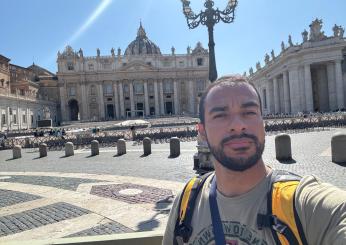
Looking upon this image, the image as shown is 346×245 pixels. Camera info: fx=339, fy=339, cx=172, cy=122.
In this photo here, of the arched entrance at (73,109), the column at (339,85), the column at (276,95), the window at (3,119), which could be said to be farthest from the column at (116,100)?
the column at (339,85)

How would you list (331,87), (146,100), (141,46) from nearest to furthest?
(331,87), (146,100), (141,46)

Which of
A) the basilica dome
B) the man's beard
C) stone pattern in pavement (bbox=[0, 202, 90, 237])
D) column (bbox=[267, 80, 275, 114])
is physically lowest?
stone pattern in pavement (bbox=[0, 202, 90, 237])

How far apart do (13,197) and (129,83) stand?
3353 inches

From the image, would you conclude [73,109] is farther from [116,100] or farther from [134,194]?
[134,194]

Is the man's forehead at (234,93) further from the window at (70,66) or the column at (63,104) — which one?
the window at (70,66)

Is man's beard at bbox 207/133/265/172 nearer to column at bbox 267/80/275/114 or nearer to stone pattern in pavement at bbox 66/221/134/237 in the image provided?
stone pattern in pavement at bbox 66/221/134/237

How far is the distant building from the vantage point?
55.9 m

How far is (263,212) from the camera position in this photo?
4.94 feet

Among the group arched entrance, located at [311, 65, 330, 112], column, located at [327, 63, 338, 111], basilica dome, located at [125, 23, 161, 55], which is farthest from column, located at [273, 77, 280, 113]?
basilica dome, located at [125, 23, 161, 55]

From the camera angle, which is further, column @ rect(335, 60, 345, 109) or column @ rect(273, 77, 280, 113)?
column @ rect(273, 77, 280, 113)

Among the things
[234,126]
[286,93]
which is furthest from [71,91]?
[234,126]

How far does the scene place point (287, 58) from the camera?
47.6m

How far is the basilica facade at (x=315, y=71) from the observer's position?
145 ft

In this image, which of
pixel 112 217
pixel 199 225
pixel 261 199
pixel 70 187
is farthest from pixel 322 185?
pixel 70 187
